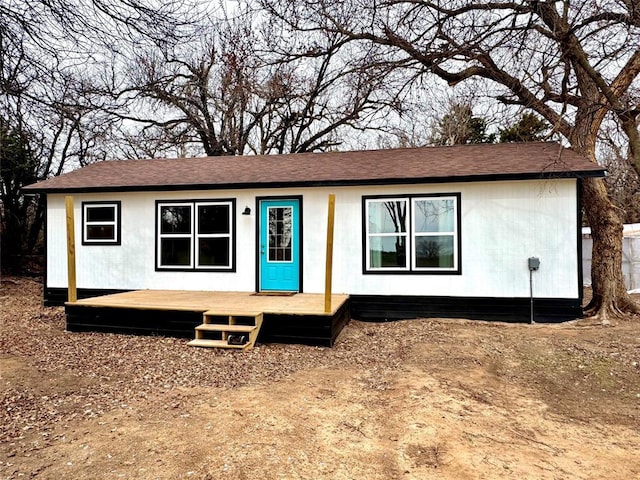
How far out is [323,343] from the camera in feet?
18.6

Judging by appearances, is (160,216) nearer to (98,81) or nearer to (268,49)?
(268,49)

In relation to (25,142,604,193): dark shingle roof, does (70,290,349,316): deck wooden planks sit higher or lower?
lower

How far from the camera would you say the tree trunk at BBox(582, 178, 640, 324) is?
7531 millimetres

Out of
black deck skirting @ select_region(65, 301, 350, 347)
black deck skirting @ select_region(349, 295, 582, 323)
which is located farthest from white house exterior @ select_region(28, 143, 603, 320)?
black deck skirting @ select_region(65, 301, 350, 347)

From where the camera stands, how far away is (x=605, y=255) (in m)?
7.75

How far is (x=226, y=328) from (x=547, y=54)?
599 centimetres

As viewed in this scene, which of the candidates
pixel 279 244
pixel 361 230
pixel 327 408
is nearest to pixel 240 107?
pixel 279 244

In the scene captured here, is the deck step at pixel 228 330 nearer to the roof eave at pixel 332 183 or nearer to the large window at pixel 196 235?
the large window at pixel 196 235

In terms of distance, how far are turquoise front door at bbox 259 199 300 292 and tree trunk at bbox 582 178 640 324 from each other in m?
5.34

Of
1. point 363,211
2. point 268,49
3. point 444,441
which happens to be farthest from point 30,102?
point 268,49

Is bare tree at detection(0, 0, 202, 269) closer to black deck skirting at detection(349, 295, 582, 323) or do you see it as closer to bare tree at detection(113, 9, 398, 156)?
black deck skirting at detection(349, 295, 582, 323)

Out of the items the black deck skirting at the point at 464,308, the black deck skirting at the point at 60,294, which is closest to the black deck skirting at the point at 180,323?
the black deck skirting at the point at 464,308

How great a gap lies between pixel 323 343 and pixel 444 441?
278 centimetres

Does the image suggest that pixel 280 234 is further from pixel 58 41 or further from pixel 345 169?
pixel 58 41
